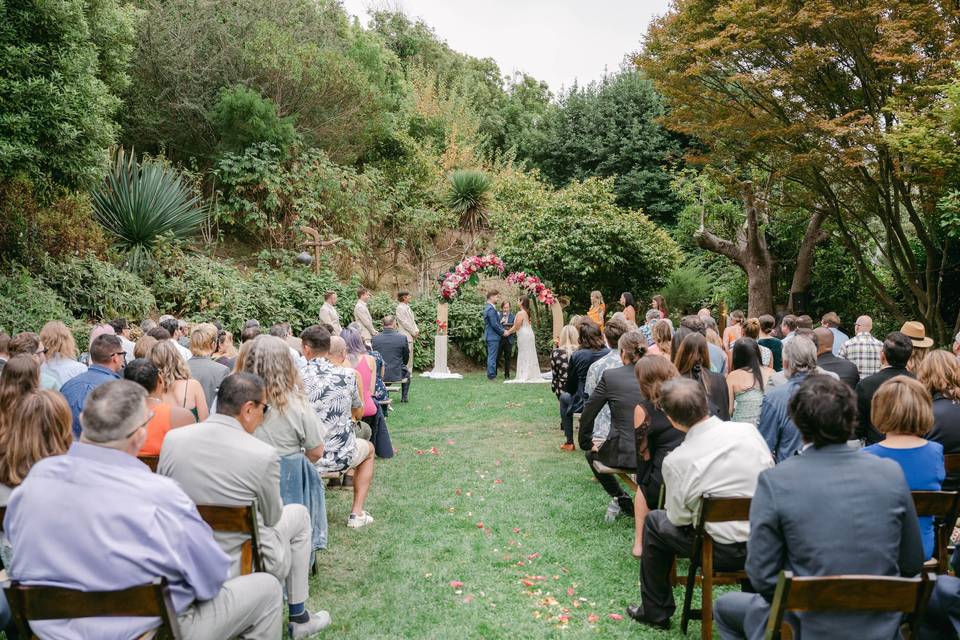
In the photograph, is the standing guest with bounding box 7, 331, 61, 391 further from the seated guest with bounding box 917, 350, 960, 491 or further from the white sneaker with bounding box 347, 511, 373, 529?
the seated guest with bounding box 917, 350, 960, 491

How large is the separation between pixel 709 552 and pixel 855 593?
1.30 metres

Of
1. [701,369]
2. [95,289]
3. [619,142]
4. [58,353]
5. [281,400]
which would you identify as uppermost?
[619,142]

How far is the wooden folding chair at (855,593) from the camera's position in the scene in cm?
264

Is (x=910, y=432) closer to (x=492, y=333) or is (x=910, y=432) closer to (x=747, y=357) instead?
(x=747, y=357)

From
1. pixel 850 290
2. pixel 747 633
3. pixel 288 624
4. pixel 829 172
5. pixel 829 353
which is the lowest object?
pixel 288 624

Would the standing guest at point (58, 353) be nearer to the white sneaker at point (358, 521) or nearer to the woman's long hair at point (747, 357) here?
the white sneaker at point (358, 521)

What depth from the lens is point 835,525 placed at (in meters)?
Answer: 2.86

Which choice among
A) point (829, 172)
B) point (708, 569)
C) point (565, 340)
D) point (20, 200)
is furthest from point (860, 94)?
point (20, 200)

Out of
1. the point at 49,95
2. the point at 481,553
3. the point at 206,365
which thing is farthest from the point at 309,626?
the point at 49,95

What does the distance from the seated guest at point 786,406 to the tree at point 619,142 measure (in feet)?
71.0

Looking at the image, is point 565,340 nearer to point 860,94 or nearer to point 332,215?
point 860,94

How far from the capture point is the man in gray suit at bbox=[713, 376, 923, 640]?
2.85 meters

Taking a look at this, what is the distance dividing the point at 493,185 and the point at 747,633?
2247 centimetres

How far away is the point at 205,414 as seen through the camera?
5516 millimetres
